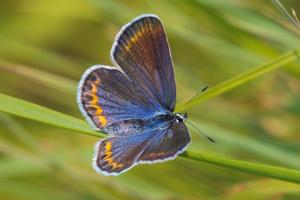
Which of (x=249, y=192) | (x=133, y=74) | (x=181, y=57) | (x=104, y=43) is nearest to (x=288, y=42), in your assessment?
(x=249, y=192)

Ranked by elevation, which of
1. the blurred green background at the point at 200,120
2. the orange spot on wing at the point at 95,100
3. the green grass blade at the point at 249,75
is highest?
the green grass blade at the point at 249,75

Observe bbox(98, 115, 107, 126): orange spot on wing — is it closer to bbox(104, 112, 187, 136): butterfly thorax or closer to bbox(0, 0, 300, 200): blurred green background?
bbox(104, 112, 187, 136): butterfly thorax

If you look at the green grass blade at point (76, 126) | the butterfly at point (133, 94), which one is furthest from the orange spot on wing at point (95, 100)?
the green grass blade at point (76, 126)

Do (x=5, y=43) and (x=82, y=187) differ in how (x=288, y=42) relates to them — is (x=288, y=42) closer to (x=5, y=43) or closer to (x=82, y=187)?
(x=82, y=187)

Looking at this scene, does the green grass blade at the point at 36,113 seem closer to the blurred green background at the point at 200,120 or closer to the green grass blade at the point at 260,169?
the green grass blade at the point at 260,169

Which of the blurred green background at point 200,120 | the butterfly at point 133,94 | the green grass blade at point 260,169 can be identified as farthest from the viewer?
the blurred green background at point 200,120

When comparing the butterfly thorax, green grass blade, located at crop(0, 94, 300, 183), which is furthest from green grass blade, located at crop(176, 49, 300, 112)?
green grass blade, located at crop(0, 94, 300, 183)

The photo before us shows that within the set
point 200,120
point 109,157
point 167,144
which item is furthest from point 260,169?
point 200,120
